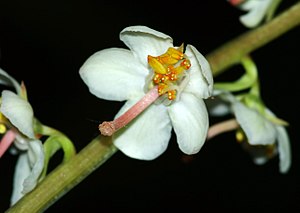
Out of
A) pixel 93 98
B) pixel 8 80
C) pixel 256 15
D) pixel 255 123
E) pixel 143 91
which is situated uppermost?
pixel 8 80

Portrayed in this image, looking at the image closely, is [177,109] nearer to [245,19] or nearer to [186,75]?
[186,75]

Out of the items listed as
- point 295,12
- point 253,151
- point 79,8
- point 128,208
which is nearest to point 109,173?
point 128,208

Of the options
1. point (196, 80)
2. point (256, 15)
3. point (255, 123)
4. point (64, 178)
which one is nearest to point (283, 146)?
point (255, 123)

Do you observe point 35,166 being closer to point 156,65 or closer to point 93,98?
point 156,65

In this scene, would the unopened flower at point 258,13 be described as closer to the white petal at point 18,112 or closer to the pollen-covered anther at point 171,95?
the pollen-covered anther at point 171,95

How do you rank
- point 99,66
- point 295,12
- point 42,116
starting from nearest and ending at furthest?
point 99,66, point 295,12, point 42,116

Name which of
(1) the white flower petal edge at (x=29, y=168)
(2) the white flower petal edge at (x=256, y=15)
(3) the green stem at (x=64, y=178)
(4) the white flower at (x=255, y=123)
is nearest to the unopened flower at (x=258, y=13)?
(2) the white flower petal edge at (x=256, y=15)
